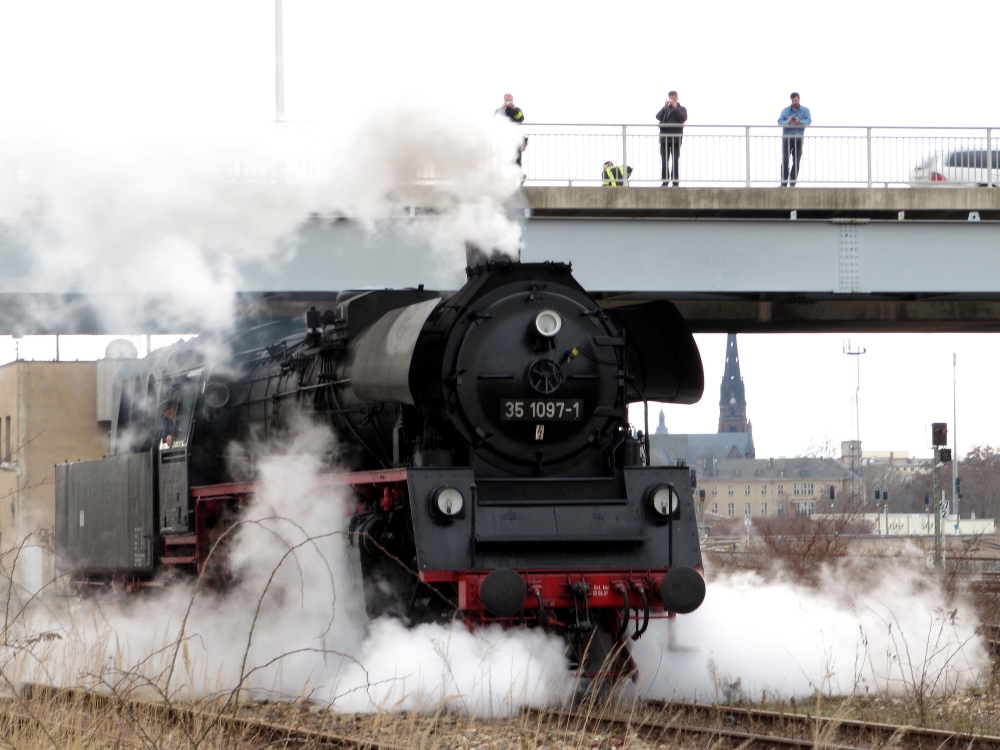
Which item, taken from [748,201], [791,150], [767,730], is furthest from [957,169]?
[767,730]

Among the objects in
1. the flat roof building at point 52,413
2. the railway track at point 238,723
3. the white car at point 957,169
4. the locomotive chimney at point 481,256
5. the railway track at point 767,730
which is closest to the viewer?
the railway track at point 238,723

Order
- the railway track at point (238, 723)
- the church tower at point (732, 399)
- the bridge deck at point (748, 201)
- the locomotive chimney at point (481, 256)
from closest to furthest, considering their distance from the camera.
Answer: the railway track at point (238, 723), the locomotive chimney at point (481, 256), the bridge deck at point (748, 201), the church tower at point (732, 399)

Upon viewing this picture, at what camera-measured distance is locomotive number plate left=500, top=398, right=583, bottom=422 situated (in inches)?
336

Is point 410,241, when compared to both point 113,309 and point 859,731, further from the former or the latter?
point 859,731

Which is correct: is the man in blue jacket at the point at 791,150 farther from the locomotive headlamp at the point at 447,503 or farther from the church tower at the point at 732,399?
the church tower at the point at 732,399

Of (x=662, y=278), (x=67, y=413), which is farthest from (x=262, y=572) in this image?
(x=67, y=413)

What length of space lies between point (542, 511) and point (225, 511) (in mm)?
3466

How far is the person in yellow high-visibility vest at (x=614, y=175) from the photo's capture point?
14.8 metres

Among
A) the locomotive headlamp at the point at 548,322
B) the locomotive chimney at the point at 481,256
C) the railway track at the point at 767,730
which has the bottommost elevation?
the railway track at the point at 767,730

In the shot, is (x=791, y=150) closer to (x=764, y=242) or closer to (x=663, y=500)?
(x=764, y=242)

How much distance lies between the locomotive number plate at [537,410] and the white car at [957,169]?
27.1 feet

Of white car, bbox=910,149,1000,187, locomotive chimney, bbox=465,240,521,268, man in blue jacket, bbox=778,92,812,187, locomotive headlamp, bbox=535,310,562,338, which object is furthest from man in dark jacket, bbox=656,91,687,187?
locomotive headlamp, bbox=535,310,562,338

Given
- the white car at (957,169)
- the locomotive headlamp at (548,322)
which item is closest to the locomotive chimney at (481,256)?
the locomotive headlamp at (548,322)

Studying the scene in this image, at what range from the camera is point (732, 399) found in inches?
5994
